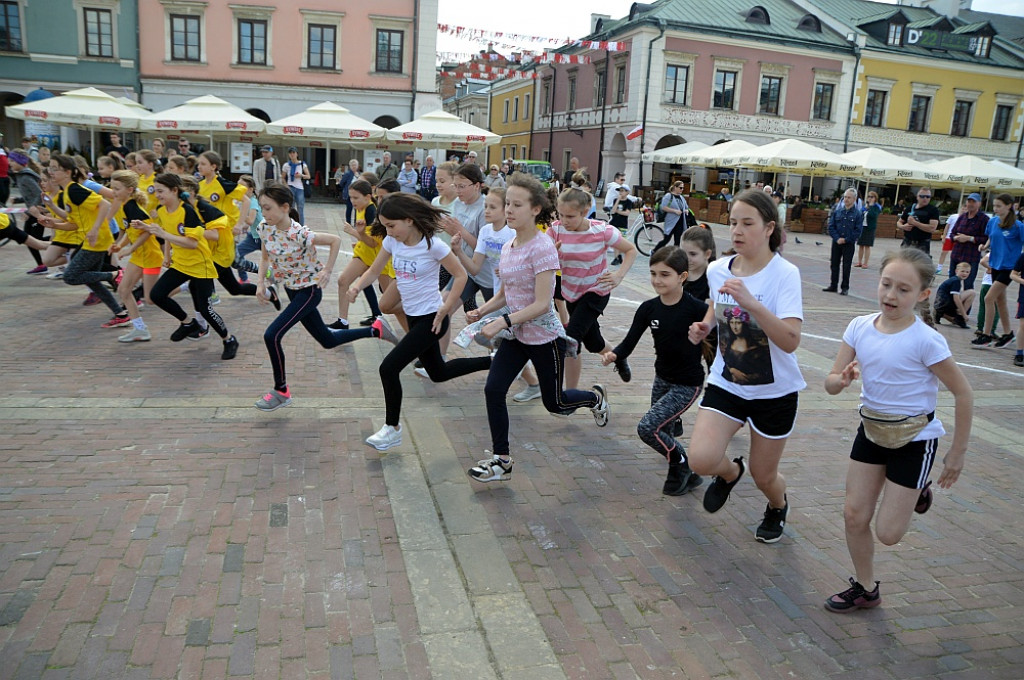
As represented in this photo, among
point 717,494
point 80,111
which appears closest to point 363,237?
point 717,494

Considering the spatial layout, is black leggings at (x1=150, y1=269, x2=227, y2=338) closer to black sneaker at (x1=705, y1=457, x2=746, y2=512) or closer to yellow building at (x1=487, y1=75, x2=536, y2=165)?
black sneaker at (x1=705, y1=457, x2=746, y2=512)

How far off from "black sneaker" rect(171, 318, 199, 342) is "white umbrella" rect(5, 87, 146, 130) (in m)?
18.5

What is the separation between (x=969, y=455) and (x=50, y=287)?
1064 cm

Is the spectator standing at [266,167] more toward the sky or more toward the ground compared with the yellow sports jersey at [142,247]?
more toward the sky

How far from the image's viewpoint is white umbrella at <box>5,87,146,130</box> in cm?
2248

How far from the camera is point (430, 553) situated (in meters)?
3.87

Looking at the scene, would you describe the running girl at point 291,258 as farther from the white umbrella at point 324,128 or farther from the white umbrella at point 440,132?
the white umbrella at point 324,128

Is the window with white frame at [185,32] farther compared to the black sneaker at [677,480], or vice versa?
the window with white frame at [185,32]

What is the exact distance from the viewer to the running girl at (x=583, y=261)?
5.71 meters

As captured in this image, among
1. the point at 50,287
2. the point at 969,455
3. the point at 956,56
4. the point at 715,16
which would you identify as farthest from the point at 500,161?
the point at 969,455

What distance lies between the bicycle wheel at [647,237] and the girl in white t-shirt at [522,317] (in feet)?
41.6

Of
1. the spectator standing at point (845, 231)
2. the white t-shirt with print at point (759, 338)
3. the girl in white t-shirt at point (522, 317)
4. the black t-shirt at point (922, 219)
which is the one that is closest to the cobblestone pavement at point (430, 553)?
the girl in white t-shirt at point (522, 317)

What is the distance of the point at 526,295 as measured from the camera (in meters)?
4.72

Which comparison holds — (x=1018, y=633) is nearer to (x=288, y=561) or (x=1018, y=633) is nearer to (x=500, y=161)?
(x=288, y=561)
